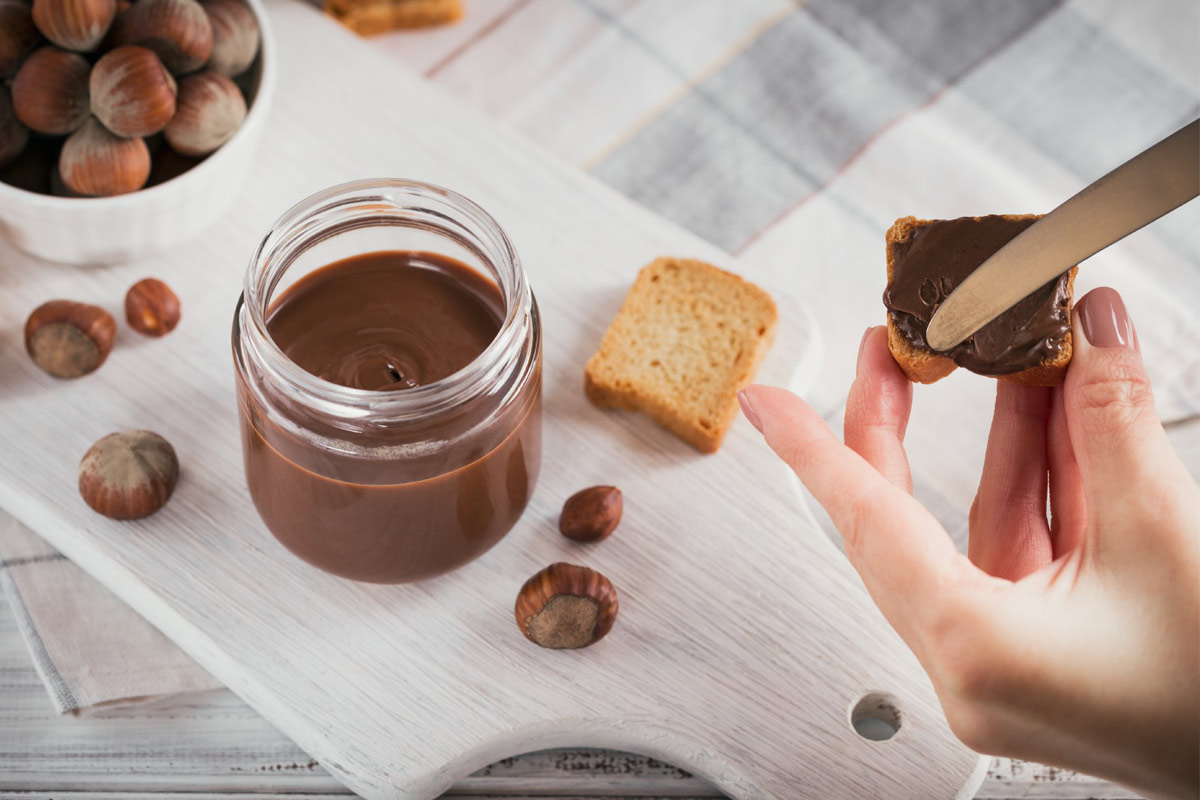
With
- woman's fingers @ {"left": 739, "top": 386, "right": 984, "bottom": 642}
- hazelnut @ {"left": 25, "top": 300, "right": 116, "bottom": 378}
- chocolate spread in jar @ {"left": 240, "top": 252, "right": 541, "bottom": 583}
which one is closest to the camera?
woman's fingers @ {"left": 739, "top": 386, "right": 984, "bottom": 642}

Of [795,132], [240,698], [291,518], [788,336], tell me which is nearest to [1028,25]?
[795,132]

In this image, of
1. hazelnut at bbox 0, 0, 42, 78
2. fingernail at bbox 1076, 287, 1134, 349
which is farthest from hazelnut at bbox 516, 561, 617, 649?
hazelnut at bbox 0, 0, 42, 78

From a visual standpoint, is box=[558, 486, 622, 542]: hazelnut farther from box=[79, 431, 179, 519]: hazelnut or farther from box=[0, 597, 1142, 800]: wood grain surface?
box=[79, 431, 179, 519]: hazelnut

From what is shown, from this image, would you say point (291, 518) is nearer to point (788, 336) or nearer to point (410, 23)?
point (788, 336)

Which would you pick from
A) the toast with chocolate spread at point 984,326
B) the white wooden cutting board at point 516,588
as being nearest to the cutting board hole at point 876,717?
the white wooden cutting board at point 516,588

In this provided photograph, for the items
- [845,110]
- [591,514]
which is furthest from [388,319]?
[845,110]

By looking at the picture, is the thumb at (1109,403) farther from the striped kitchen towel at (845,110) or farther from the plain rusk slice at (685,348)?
the striped kitchen towel at (845,110)

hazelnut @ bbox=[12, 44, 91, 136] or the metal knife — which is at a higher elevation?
the metal knife
